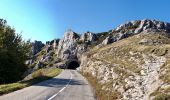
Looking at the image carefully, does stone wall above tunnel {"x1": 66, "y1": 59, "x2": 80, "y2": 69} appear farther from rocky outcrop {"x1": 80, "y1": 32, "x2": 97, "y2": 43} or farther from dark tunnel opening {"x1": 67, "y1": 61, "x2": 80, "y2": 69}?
rocky outcrop {"x1": 80, "y1": 32, "x2": 97, "y2": 43}

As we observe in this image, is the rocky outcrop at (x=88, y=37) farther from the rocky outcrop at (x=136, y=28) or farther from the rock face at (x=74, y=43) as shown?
the rocky outcrop at (x=136, y=28)

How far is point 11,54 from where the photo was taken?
57281mm

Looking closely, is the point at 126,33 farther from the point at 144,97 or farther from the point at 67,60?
the point at 144,97

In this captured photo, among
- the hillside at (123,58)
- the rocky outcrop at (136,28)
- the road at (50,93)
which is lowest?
the road at (50,93)

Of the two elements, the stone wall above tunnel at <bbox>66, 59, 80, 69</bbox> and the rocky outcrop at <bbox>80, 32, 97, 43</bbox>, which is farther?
the rocky outcrop at <bbox>80, 32, 97, 43</bbox>

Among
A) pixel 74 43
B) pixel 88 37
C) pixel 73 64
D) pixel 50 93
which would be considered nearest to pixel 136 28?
pixel 88 37

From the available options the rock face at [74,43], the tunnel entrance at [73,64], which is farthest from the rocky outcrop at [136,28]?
the tunnel entrance at [73,64]

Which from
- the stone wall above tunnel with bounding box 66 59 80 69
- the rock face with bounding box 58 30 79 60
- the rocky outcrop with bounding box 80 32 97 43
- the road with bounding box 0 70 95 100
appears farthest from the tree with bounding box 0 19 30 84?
the rocky outcrop with bounding box 80 32 97 43

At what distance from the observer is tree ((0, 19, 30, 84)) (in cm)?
5569

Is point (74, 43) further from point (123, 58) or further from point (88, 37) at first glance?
point (123, 58)

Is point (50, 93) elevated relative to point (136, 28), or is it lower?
lower

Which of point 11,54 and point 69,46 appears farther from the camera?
point 69,46

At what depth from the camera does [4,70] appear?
5547 centimetres

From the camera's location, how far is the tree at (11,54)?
5569 cm
